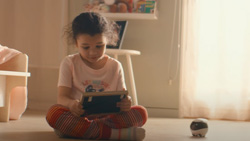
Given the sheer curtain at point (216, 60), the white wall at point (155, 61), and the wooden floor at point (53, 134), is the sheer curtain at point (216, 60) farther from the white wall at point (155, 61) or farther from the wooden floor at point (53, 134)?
the wooden floor at point (53, 134)

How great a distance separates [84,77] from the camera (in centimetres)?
149

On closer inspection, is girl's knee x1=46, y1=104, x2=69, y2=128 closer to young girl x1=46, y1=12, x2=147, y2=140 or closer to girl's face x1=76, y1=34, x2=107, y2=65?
young girl x1=46, y1=12, x2=147, y2=140

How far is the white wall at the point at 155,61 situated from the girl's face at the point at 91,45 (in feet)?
3.67

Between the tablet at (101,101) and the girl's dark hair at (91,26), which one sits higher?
the girl's dark hair at (91,26)

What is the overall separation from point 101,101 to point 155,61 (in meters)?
1.27

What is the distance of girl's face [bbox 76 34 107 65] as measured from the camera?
4.61ft

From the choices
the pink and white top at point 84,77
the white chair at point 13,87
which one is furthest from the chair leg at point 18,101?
the pink and white top at point 84,77

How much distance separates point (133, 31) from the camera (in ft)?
8.41

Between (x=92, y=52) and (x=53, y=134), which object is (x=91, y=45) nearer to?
(x=92, y=52)

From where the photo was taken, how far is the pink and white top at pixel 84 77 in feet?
4.86

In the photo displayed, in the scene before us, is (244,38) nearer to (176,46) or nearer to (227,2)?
(227,2)

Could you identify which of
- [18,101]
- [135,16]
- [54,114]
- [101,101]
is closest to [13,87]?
Answer: [18,101]

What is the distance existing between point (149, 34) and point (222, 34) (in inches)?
18.4

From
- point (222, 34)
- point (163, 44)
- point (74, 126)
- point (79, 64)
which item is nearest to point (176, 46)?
point (163, 44)
